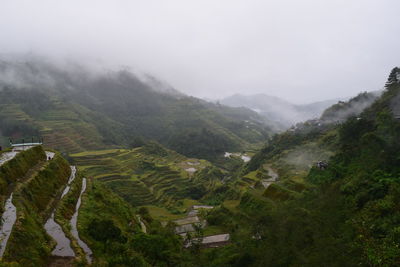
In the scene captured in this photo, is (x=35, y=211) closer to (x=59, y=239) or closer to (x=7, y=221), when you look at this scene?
(x=7, y=221)

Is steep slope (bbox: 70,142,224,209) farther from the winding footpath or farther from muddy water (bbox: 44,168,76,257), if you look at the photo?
the winding footpath

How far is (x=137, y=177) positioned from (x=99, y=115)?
277ft

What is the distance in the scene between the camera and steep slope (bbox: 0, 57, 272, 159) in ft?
262

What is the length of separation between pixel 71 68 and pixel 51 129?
13237 centimetres

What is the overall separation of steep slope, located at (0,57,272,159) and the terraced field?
20233mm

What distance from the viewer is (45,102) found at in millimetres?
103500

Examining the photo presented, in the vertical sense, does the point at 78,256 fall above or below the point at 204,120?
above

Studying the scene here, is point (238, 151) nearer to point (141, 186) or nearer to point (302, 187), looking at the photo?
point (141, 186)

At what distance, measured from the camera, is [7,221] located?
1267 cm

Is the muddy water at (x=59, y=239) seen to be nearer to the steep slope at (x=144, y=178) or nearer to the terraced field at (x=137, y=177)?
the terraced field at (x=137, y=177)

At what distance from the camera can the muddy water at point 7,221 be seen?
36.0 ft

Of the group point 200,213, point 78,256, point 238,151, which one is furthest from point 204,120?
point 78,256

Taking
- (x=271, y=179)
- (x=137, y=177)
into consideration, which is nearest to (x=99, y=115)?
(x=137, y=177)

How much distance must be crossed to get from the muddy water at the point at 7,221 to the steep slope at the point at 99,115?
180ft
